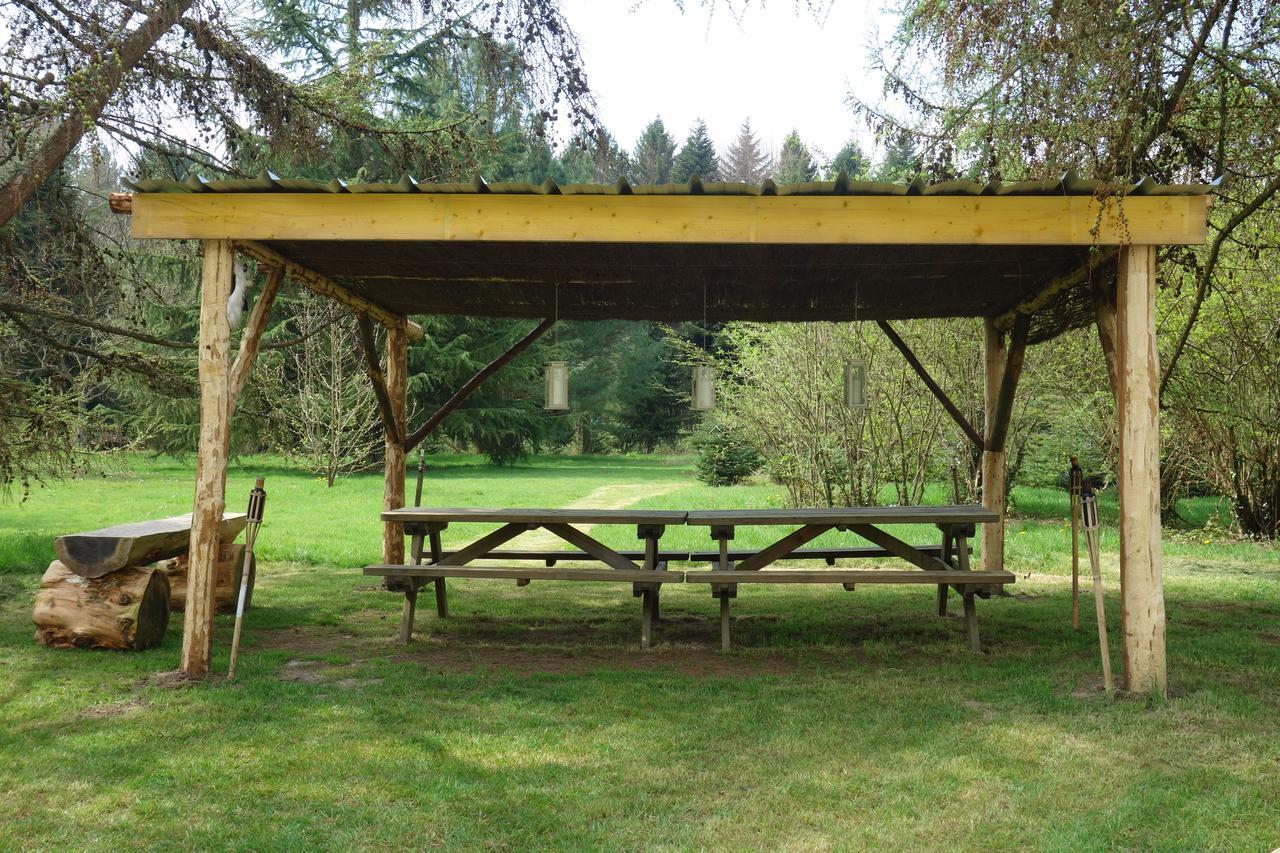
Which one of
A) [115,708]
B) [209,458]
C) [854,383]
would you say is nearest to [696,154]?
[854,383]

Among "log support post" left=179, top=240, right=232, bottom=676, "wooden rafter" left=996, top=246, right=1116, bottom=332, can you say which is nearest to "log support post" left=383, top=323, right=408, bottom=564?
"log support post" left=179, top=240, right=232, bottom=676

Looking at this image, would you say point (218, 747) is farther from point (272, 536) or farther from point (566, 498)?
point (566, 498)

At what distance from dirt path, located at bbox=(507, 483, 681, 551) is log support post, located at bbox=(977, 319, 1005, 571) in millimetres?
3902

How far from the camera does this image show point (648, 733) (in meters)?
4.17

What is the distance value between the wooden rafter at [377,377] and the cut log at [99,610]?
7.58 ft

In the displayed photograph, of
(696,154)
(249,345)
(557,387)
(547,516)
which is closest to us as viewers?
(249,345)

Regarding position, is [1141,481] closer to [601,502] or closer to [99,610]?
[99,610]

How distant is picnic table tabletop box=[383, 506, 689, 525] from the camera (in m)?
5.76

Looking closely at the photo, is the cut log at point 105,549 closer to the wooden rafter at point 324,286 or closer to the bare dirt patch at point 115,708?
the bare dirt patch at point 115,708

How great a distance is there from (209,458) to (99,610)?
1527mm

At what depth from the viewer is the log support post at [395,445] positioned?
793cm

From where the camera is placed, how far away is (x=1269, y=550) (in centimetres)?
1023

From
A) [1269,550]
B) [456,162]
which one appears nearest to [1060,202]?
[456,162]

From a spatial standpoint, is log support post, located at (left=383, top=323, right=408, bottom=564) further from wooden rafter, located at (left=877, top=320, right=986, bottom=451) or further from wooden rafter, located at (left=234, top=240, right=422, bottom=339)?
wooden rafter, located at (left=877, top=320, right=986, bottom=451)
